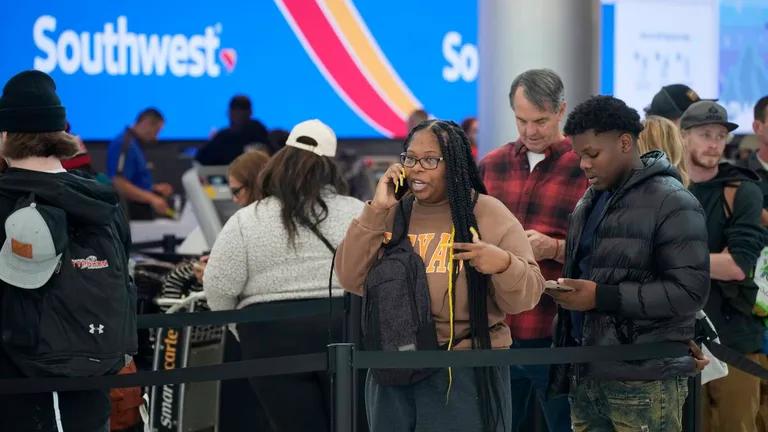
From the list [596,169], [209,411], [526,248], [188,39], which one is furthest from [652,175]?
[188,39]

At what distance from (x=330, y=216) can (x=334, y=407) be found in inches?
42.8

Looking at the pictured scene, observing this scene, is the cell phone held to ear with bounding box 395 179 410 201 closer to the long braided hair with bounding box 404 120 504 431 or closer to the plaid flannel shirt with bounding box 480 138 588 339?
the long braided hair with bounding box 404 120 504 431

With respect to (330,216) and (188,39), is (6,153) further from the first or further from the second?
(188,39)

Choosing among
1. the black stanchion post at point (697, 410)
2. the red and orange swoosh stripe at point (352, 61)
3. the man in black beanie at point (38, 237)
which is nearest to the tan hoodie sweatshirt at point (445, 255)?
the man in black beanie at point (38, 237)

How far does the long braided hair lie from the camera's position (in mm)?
3508

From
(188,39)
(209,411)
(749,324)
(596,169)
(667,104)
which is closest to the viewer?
(596,169)

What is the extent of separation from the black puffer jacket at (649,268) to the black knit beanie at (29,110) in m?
1.70

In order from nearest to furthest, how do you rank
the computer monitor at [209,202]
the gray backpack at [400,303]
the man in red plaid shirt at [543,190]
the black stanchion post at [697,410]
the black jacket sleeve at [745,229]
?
the gray backpack at [400,303] → the black stanchion post at [697,410] → the man in red plaid shirt at [543,190] → the black jacket sleeve at [745,229] → the computer monitor at [209,202]

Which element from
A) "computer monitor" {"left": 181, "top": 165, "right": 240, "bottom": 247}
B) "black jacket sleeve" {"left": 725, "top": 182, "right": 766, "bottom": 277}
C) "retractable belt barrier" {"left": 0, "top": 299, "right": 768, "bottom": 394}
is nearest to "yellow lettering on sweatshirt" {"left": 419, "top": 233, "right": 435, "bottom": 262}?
"retractable belt barrier" {"left": 0, "top": 299, "right": 768, "bottom": 394}

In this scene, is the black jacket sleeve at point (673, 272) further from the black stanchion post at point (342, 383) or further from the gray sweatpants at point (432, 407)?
the black stanchion post at point (342, 383)

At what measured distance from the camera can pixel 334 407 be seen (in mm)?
3828

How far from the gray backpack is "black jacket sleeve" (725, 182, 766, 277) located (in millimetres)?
1709

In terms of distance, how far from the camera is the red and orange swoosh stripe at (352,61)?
1145 centimetres

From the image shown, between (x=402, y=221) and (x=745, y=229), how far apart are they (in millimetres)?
1758
